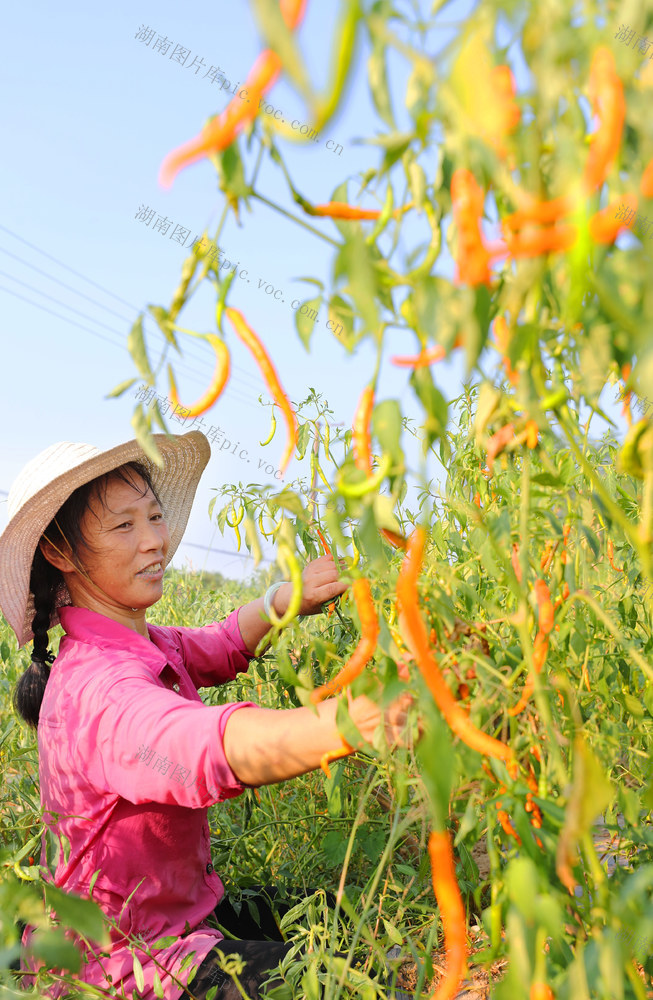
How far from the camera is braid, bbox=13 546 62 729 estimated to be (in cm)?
168

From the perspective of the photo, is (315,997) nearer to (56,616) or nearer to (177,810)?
(177,810)

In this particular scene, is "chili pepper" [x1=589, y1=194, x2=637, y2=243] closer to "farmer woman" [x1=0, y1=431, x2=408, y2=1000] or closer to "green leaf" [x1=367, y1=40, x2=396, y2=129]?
"green leaf" [x1=367, y1=40, x2=396, y2=129]

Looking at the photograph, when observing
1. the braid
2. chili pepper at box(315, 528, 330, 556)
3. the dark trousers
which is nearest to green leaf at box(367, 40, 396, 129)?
chili pepper at box(315, 528, 330, 556)

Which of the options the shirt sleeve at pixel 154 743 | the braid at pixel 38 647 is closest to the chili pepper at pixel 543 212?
the shirt sleeve at pixel 154 743

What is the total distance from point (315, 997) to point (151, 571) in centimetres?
86

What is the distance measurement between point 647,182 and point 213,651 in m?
1.64

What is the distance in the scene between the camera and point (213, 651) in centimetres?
191

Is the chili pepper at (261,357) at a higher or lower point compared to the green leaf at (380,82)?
lower

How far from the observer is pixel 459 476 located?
1.25 metres

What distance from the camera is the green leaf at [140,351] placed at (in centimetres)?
58

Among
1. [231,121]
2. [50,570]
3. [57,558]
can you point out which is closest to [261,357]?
[231,121]

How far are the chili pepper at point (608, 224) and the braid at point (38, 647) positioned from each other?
1481 mm

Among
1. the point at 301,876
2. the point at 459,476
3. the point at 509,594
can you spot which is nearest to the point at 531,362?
the point at 509,594

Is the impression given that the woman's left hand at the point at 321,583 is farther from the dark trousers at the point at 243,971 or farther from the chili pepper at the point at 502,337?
the chili pepper at the point at 502,337
